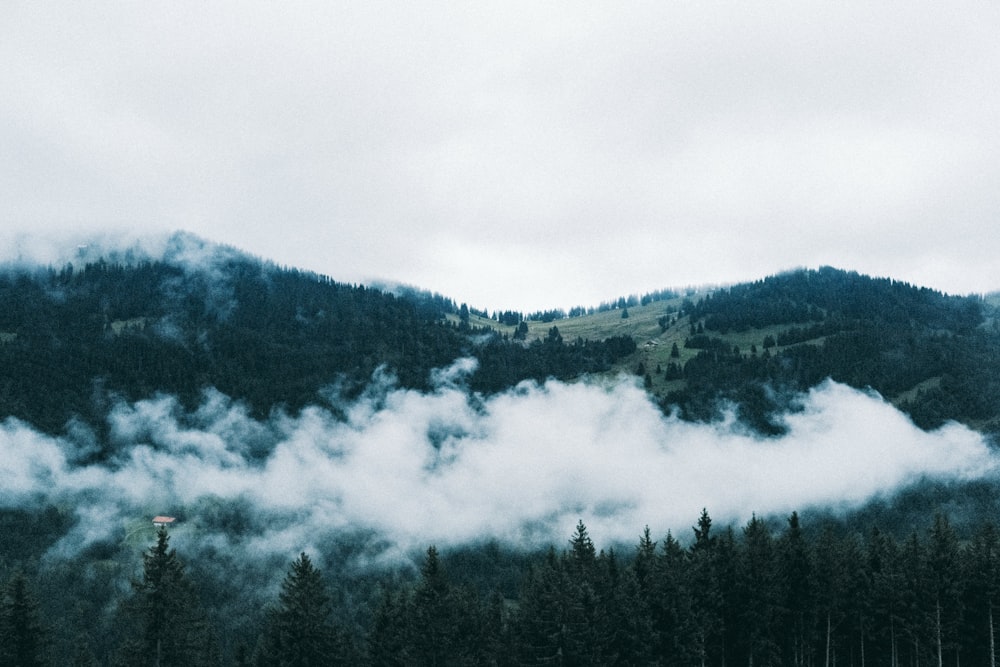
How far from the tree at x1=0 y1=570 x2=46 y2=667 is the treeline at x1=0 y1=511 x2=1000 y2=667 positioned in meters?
0.10

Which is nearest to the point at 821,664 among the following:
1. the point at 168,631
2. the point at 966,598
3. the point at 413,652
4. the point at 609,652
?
the point at 966,598

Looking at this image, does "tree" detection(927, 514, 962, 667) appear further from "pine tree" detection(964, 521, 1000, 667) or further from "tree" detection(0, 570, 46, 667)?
"tree" detection(0, 570, 46, 667)

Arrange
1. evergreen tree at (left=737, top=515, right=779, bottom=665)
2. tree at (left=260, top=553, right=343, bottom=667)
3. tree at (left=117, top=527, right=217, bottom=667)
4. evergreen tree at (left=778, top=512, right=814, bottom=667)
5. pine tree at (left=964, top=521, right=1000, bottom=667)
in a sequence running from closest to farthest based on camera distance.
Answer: tree at (left=117, top=527, right=217, bottom=667)
tree at (left=260, top=553, right=343, bottom=667)
pine tree at (left=964, top=521, right=1000, bottom=667)
evergreen tree at (left=737, top=515, right=779, bottom=665)
evergreen tree at (left=778, top=512, right=814, bottom=667)

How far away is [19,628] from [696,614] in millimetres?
58236

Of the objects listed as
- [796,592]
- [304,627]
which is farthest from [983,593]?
[304,627]

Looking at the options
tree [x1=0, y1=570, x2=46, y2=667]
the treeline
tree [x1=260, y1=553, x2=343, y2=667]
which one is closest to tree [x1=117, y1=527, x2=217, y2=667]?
the treeline

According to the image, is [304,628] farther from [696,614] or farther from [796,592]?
[796,592]

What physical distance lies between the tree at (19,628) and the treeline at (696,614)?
0.31 feet

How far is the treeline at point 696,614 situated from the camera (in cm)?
6781

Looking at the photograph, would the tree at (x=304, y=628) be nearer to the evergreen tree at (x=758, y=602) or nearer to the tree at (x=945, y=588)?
the evergreen tree at (x=758, y=602)

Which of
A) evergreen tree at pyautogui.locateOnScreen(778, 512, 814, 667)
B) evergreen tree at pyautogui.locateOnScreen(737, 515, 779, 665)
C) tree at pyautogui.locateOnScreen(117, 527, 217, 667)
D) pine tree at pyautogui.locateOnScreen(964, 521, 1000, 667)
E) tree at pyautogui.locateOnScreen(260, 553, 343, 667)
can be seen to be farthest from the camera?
evergreen tree at pyautogui.locateOnScreen(778, 512, 814, 667)

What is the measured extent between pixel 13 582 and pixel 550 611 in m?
45.1

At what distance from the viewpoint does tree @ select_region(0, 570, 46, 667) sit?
6481cm

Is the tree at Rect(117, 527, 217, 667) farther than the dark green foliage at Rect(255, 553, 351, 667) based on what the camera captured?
No
